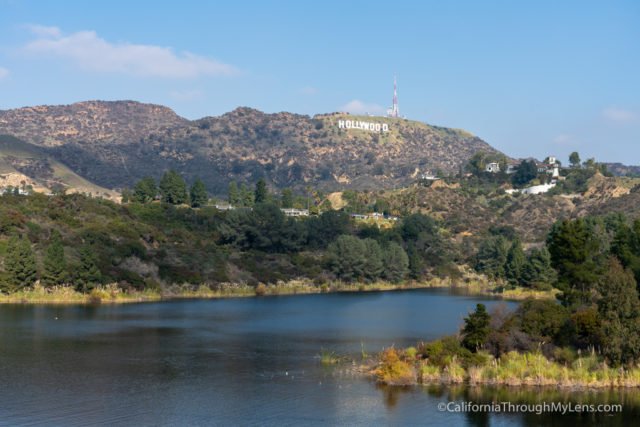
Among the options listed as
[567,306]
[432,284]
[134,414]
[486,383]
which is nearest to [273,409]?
[134,414]

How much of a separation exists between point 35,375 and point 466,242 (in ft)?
439

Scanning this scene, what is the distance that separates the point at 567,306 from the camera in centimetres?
6675

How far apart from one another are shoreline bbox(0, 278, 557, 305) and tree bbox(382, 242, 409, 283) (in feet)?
5.01

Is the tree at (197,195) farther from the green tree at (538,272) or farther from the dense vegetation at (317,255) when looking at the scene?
the green tree at (538,272)

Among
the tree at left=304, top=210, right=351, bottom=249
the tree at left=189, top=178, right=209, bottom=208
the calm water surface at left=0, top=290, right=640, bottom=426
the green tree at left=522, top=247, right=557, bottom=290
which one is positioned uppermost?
the tree at left=189, top=178, right=209, bottom=208

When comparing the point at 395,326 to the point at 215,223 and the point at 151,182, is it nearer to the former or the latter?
the point at 215,223

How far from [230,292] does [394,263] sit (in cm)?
3521

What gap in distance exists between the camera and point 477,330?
57.3 metres

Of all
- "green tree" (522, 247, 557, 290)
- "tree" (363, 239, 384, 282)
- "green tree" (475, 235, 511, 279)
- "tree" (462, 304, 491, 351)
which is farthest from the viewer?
"green tree" (475, 235, 511, 279)

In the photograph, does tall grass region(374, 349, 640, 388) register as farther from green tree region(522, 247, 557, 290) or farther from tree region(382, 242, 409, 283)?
tree region(382, 242, 409, 283)

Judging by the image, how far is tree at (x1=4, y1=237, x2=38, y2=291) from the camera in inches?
3989

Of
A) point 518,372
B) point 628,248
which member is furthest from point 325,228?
point 518,372

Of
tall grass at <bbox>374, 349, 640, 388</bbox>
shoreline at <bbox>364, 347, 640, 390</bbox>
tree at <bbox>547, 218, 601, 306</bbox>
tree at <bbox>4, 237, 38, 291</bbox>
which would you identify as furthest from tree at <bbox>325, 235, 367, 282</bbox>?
tall grass at <bbox>374, 349, 640, 388</bbox>

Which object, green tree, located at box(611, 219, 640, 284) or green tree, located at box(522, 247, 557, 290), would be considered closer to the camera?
green tree, located at box(611, 219, 640, 284)
